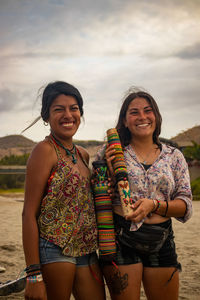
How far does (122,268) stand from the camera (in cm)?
269

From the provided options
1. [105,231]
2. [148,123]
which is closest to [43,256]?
[105,231]

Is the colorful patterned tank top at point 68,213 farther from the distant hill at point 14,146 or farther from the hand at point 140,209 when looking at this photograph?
the distant hill at point 14,146

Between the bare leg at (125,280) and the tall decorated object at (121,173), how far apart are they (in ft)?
1.40

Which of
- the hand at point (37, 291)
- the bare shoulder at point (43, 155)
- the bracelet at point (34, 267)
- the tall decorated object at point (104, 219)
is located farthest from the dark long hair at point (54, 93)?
the hand at point (37, 291)

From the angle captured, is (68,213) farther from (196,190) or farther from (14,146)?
(14,146)

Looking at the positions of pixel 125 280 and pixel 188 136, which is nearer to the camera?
pixel 125 280

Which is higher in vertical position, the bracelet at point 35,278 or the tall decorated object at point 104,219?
the tall decorated object at point 104,219

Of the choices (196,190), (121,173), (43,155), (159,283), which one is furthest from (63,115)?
(196,190)

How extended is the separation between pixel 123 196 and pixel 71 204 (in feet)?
1.28

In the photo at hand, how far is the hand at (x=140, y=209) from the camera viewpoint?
2621mm

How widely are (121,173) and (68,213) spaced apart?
0.49 m

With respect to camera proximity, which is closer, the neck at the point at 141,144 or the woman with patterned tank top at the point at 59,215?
the woman with patterned tank top at the point at 59,215

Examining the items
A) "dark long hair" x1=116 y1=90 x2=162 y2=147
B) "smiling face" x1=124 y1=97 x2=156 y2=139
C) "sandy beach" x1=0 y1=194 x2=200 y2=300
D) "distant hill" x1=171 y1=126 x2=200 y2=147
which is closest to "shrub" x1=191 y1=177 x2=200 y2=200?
"sandy beach" x1=0 y1=194 x2=200 y2=300

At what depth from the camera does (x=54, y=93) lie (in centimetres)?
268
